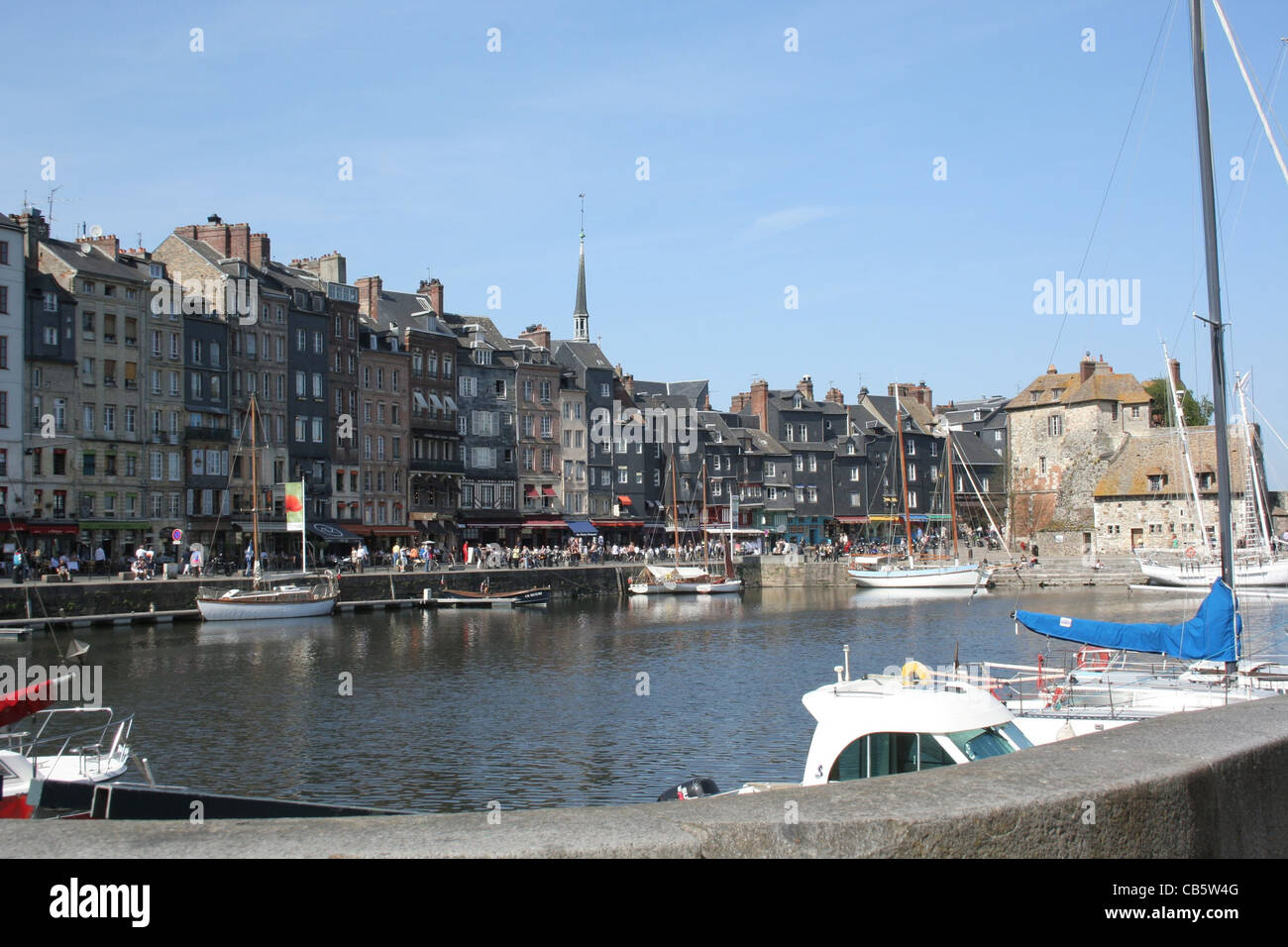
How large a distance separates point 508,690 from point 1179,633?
22062mm

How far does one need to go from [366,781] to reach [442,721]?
7.61 m

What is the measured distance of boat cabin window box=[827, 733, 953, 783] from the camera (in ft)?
52.6

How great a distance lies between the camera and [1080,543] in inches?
3789

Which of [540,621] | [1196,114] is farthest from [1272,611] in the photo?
[1196,114]

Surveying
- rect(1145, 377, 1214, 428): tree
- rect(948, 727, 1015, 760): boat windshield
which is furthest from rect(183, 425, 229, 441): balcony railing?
rect(1145, 377, 1214, 428): tree

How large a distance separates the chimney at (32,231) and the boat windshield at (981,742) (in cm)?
6796

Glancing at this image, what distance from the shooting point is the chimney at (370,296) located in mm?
96188

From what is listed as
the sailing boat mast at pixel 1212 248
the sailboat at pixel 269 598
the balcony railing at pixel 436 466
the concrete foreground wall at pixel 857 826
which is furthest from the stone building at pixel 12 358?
the concrete foreground wall at pixel 857 826

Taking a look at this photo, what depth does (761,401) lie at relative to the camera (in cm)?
12438

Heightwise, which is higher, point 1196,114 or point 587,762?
point 1196,114

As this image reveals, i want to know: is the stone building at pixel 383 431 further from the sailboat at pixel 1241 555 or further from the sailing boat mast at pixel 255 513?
the sailboat at pixel 1241 555
